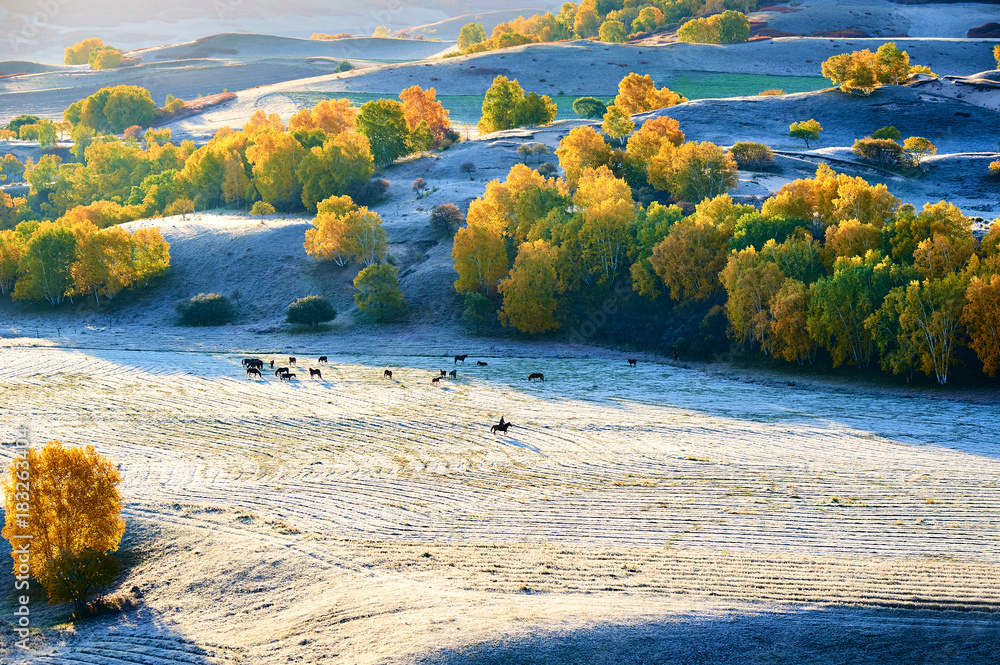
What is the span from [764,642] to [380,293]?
191 ft

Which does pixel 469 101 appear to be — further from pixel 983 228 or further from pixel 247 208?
pixel 983 228

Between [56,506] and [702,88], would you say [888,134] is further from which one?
[56,506]

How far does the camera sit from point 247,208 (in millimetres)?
115812

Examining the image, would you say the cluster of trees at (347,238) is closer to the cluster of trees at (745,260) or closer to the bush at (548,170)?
the cluster of trees at (745,260)

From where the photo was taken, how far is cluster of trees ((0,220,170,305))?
84.4 m

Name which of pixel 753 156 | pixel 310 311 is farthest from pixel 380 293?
pixel 753 156

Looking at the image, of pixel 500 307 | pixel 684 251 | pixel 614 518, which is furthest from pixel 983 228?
pixel 614 518

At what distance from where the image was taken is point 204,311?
7731cm

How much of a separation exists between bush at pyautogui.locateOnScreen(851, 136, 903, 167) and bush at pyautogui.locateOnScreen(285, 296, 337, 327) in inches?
2759

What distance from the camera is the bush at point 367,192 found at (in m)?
106

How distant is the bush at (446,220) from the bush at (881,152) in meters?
52.2

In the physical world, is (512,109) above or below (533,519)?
above

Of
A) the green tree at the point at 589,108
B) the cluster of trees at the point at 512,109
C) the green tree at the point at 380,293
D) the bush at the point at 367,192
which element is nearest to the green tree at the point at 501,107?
the cluster of trees at the point at 512,109

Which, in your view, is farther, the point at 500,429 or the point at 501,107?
the point at 501,107
